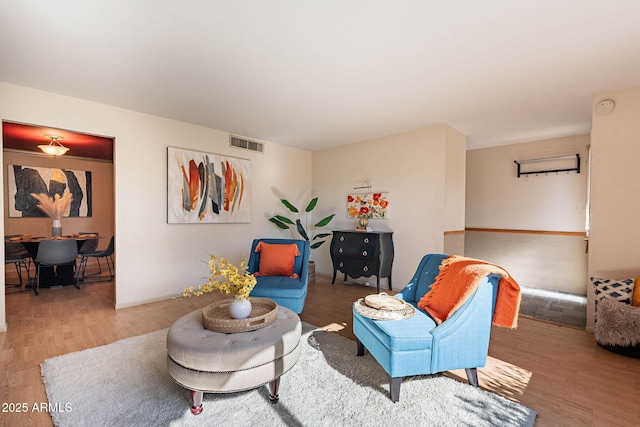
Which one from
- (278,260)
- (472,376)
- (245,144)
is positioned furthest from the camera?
(245,144)

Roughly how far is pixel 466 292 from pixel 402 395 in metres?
0.78

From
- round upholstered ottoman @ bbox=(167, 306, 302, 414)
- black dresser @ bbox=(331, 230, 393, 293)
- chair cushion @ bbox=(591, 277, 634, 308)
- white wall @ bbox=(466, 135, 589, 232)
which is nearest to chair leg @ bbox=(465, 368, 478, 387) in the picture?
round upholstered ottoman @ bbox=(167, 306, 302, 414)

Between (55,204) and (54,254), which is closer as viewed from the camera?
(54,254)

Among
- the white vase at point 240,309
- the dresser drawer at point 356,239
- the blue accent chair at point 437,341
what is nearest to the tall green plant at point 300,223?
the dresser drawer at point 356,239

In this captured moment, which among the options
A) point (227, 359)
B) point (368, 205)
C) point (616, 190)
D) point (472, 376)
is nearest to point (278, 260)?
point (227, 359)

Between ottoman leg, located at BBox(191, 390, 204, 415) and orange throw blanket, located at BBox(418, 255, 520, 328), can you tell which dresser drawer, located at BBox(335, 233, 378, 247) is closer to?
orange throw blanket, located at BBox(418, 255, 520, 328)

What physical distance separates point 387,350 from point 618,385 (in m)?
1.69

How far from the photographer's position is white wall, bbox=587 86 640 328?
9.27 feet

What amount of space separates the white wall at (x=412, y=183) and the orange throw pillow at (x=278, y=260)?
73.1 inches

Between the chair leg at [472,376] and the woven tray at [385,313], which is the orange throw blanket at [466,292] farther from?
the chair leg at [472,376]

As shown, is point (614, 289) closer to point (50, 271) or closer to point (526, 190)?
point (526, 190)

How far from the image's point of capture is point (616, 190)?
9.51 feet

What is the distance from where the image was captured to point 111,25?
6.38 ft

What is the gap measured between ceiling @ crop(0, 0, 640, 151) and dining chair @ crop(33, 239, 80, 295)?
2309mm
